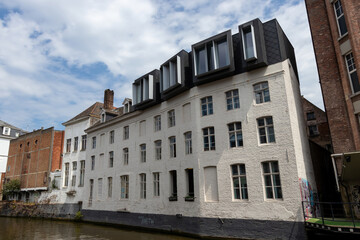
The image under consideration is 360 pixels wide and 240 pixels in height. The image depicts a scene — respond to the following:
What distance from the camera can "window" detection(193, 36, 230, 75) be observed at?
57.6 feet

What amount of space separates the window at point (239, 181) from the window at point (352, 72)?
7.46 meters

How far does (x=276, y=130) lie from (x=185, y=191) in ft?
24.0

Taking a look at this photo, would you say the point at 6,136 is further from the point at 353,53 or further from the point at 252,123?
the point at 353,53

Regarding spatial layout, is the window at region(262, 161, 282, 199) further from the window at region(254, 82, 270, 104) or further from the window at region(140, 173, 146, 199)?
the window at region(140, 173, 146, 199)

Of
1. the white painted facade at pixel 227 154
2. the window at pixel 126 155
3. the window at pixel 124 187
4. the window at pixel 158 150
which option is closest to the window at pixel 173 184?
the white painted facade at pixel 227 154

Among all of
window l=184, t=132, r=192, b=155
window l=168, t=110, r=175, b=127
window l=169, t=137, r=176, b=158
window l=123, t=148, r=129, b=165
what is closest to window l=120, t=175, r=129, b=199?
window l=123, t=148, r=129, b=165

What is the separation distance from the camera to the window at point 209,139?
1771 centimetres

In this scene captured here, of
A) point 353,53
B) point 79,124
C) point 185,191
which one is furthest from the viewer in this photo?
point 79,124

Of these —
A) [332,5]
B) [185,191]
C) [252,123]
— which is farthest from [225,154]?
[332,5]

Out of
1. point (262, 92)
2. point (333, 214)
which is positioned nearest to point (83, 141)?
point (262, 92)

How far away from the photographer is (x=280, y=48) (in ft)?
53.4

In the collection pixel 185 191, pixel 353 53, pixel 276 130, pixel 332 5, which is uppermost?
pixel 332 5

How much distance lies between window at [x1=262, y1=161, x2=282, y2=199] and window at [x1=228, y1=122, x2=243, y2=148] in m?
2.11

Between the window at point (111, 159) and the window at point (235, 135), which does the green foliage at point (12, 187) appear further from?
the window at point (235, 135)
